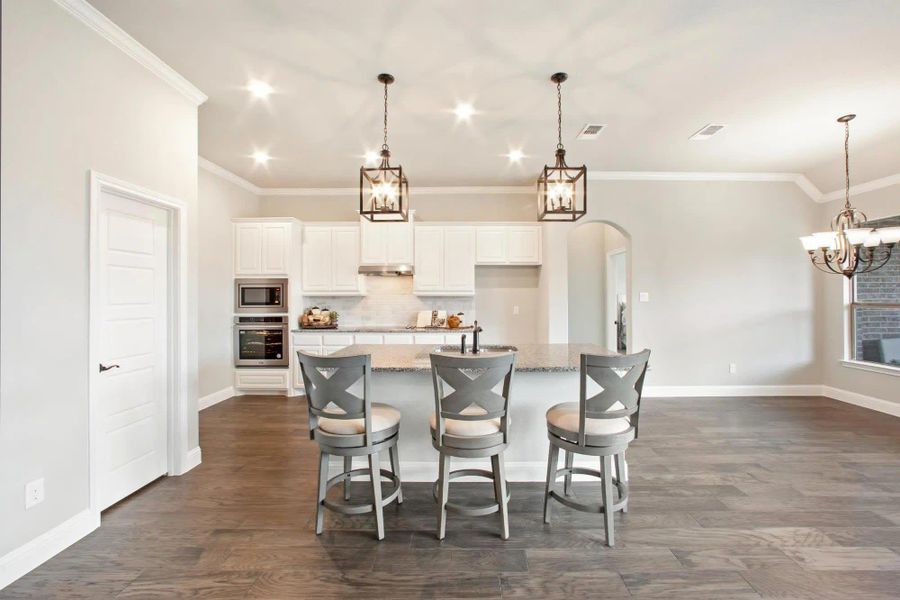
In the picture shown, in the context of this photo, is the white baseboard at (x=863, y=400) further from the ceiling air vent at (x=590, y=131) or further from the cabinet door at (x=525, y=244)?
the ceiling air vent at (x=590, y=131)


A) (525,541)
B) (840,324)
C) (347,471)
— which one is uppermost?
(840,324)

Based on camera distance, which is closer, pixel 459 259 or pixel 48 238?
pixel 48 238

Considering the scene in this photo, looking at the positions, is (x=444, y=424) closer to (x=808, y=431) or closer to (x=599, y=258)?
(x=808, y=431)

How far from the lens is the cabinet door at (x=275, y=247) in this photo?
5.47m

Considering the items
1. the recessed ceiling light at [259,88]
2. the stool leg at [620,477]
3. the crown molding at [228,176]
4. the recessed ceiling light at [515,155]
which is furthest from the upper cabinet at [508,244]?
the stool leg at [620,477]

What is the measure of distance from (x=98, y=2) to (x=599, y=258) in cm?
675

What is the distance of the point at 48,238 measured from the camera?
212cm

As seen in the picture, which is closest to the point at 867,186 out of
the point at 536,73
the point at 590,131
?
the point at 590,131

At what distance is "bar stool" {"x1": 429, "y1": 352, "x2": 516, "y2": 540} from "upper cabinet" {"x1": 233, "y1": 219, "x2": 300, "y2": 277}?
397 centimetres

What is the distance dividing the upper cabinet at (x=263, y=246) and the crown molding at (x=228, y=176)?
56 centimetres

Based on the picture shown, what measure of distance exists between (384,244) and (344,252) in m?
0.58

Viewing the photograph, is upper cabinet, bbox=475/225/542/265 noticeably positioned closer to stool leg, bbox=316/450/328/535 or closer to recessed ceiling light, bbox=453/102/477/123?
recessed ceiling light, bbox=453/102/477/123

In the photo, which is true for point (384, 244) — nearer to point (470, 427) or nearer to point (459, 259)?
point (459, 259)

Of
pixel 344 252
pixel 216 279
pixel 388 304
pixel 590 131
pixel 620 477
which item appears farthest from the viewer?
pixel 388 304
